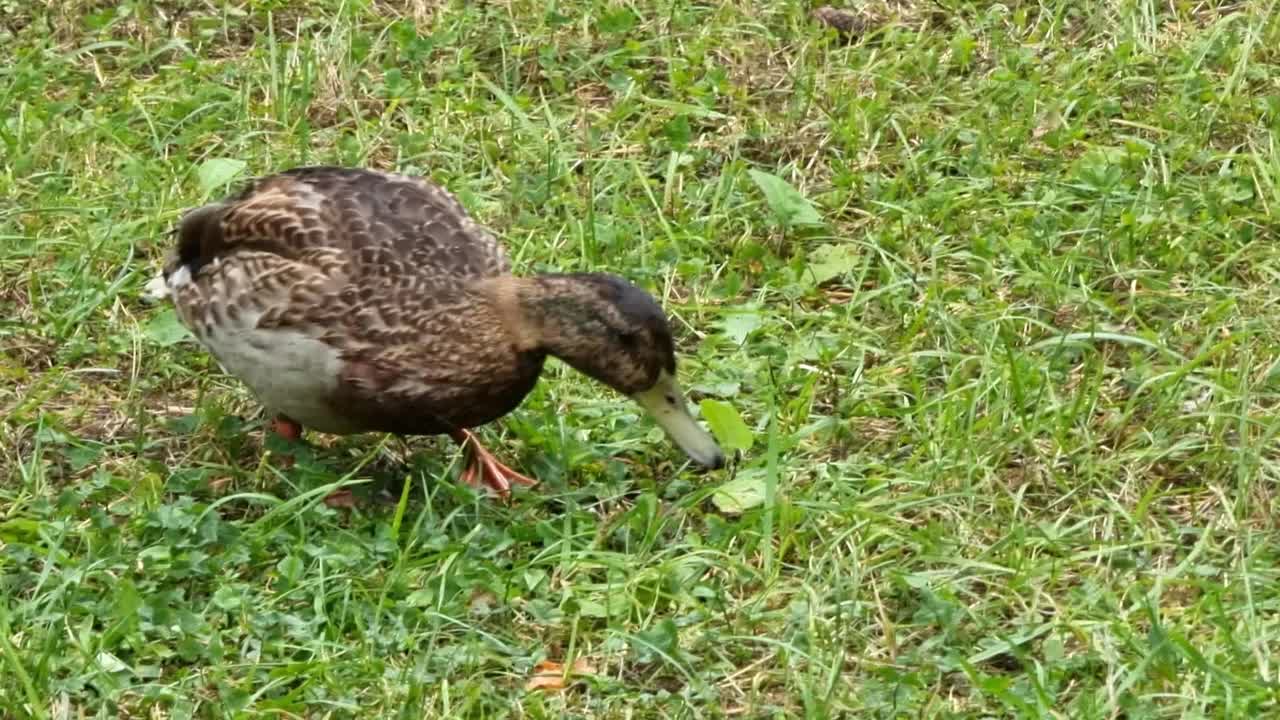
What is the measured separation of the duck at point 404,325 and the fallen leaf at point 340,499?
0.15 meters

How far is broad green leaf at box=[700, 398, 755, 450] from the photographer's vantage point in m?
5.36

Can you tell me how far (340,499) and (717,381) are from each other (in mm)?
1096

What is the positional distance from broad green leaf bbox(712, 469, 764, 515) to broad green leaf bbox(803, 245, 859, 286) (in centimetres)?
111

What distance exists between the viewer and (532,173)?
6.74m

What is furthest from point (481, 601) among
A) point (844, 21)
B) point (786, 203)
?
point (844, 21)

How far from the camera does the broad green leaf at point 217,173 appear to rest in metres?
6.57

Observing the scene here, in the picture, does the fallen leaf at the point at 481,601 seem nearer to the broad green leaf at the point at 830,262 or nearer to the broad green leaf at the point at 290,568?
the broad green leaf at the point at 290,568

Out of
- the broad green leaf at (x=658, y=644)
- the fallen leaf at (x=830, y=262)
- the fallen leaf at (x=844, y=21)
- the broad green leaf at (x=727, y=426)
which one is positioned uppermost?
the broad green leaf at (x=658, y=644)

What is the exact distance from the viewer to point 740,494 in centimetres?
519

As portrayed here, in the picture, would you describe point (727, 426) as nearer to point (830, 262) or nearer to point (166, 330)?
point (830, 262)

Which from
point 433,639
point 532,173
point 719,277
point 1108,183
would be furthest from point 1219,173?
point 433,639

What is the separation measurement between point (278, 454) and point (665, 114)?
7.15 ft

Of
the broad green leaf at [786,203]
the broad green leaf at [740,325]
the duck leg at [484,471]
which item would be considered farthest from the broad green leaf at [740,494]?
the broad green leaf at [786,203]

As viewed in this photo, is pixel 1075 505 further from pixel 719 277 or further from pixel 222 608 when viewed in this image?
pixel 222 608
